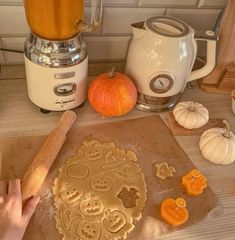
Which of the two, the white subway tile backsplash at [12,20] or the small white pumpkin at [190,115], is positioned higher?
the white subway tile backsplash at [12,20]

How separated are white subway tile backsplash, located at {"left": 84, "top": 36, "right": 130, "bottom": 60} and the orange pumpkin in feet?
0.44

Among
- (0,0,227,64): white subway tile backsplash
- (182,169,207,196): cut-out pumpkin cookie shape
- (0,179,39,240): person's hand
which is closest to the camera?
(0,179,39,240): person's hand

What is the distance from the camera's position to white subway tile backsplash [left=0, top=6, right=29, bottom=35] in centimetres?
68

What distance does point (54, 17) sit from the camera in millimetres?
556

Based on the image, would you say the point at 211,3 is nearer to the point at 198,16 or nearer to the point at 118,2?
the point at 198,16

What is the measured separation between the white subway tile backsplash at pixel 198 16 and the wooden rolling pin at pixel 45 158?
1.14 feet

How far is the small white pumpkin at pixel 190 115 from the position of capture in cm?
69

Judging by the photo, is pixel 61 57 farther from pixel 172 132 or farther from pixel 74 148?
pixel 172 132

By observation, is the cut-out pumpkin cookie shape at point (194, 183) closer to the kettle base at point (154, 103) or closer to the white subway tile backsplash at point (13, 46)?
the kettle base at point (154, 103)

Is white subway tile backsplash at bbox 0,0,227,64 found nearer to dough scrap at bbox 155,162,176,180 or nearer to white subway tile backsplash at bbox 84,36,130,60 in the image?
white subway tile backsplash at bbox 84,36,130,60

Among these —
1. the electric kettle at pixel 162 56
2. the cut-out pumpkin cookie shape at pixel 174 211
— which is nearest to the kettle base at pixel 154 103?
the electric kettle at pixel 162 56

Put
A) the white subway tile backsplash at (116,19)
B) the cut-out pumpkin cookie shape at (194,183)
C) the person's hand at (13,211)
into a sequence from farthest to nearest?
the white subway tile backsplash at (116,19) < the cut-out pumpkin cookie shape at (194,183) < the person's hand at (13,211)

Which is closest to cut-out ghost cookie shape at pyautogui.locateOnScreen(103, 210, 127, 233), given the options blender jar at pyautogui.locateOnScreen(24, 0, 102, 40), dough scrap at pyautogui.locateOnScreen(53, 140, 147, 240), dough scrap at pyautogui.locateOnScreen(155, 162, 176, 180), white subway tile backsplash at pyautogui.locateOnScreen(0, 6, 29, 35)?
dough scrap at pyautogui.locateOnScreen(53, 140, 147, 240)

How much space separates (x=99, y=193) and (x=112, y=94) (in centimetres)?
20
